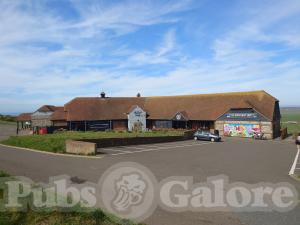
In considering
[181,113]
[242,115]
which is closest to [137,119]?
[181,113]

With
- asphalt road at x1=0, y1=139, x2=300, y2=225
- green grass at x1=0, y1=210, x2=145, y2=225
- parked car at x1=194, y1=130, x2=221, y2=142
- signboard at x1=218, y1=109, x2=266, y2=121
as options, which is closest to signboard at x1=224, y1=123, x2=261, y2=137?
signboard at x1=218, y1=109, x2=266, y2=121

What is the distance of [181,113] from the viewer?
56.2 metres

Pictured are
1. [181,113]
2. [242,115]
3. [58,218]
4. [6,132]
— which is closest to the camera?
[58,218]

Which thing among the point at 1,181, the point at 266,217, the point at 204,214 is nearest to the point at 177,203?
the point at 204,214

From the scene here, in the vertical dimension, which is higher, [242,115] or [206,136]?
[242,115]

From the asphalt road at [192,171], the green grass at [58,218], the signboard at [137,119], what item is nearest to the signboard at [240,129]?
the signboard at [137,119]

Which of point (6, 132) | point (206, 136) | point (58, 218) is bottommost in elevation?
point (58, 218)

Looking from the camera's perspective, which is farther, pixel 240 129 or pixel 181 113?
pixel 181 113

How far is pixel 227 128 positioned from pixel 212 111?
4.15m

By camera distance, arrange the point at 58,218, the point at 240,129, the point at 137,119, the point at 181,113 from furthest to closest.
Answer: the point at 137,119, the point at 181,113, the point at 240,129, the point at 58,218

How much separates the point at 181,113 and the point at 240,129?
10.7 m

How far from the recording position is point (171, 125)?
57625 millimetres

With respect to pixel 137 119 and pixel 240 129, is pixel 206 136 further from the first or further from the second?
pixel 137 119

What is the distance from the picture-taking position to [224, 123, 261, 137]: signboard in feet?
162
